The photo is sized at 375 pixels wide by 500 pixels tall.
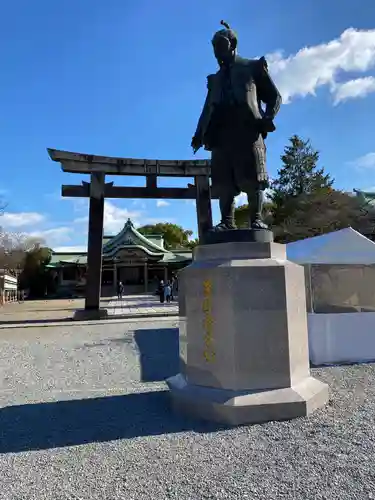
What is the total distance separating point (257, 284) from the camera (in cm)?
368

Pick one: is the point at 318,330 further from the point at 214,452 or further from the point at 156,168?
the point at 156,168

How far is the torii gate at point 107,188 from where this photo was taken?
13.6m

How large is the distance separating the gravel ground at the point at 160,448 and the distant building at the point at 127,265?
30.5 meters

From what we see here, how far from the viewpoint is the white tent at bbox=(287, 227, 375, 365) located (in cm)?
639

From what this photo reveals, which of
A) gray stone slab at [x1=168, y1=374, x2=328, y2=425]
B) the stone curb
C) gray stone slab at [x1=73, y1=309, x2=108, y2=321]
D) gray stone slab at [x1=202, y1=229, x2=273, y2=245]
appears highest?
gray stone slab at [x1=202, y1=229, x2=273, y2=245]

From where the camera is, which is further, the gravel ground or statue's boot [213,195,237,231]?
statue's boot [213,195,237,231]

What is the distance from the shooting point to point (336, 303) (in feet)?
25.6

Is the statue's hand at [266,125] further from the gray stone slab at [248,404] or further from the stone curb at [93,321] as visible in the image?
the stone curb at [93,321]

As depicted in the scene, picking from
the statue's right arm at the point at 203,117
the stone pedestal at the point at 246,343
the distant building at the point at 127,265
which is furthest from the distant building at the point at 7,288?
the stone pedestal at the point at 246,343

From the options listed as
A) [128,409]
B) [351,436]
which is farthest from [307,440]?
[128,409]

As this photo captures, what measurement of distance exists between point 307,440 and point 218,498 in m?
1.03

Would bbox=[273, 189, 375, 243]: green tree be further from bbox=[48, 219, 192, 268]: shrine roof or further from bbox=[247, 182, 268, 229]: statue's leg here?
bbox=[247, 182, 268, 229]: statue's leg

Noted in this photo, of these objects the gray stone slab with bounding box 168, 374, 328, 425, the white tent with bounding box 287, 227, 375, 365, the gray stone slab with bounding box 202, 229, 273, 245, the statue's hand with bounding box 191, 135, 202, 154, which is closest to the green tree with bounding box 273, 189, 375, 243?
the white tent with bounding box 287, 227, 375, 365

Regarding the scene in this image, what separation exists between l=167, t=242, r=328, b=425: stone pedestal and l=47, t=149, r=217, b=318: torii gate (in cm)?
986
